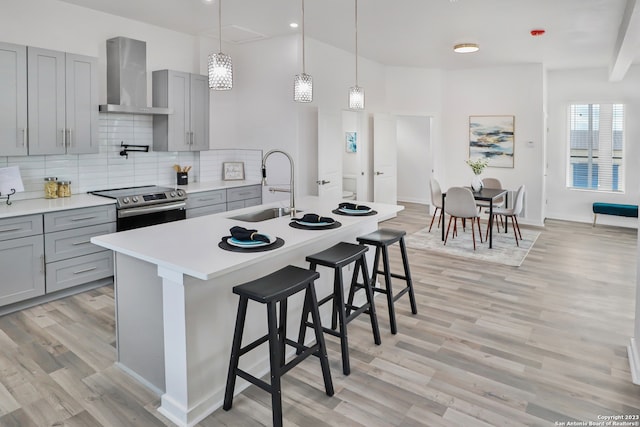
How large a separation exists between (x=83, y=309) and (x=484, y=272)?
13.6 ft

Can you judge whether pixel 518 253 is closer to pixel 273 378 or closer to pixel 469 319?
pixel 469 319

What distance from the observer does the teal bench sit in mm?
7301

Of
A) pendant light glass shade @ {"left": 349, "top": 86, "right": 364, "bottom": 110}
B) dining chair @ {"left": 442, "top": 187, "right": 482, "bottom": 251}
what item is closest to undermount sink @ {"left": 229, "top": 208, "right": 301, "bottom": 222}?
pendant light glass shade @ {"left": 349, "top": 86, "right": 364, "bottom": 110}

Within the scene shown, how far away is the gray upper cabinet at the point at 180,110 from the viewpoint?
5.23 metres

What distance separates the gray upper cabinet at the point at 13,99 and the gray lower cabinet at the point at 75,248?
740 mm

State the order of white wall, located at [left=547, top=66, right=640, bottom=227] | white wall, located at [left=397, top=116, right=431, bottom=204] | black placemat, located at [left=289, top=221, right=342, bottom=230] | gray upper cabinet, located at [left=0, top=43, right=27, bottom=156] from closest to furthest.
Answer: black placemat, located at [left=289, top=221, right=342, bottom=230] → gray upper cabinet, located at [left=0, top=43, right=27, bottom=156] → white wall, located at [left=547, top=66, right=640, bottom=227] → white wall, located at [left=397, top=116, right=431, bottom=204]

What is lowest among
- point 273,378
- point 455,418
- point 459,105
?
point 455,418

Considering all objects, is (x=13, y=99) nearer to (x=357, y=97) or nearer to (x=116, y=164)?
(x=116, y=164)

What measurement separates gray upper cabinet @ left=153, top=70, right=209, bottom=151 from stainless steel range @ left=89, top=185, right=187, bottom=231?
67 cm

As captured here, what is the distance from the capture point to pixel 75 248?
4113 mm

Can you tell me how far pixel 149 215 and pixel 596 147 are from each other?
7557 millimetres

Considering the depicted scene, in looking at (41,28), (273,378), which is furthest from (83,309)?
(41,28)

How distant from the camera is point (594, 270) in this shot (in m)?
5.14

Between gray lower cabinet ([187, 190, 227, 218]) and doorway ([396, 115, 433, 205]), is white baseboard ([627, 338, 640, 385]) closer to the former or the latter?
gray lower cabinet ([187, 190, 227, 218])
